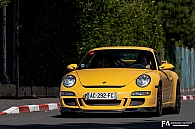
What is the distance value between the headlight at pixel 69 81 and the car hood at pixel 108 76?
134mm

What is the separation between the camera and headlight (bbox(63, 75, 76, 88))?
15.0m

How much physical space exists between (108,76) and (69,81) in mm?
749

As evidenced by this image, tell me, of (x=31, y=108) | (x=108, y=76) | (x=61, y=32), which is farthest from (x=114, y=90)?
(x=61, y=32)

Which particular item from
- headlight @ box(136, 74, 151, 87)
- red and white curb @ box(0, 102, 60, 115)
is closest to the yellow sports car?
headlight @ box(136, 74, 151, 87)

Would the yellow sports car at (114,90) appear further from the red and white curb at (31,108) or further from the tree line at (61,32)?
the tree line at (61,32)

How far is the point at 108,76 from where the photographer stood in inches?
588

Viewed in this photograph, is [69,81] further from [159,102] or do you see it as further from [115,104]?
[159,102]

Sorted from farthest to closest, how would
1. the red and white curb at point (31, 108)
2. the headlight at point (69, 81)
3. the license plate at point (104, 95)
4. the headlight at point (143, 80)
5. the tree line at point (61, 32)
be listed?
1. the tree line at point (61, 32)
2. the red and white curb at point (31, 108)
3. the headlight at point (69, 81)
4. the headlight at point (143, 80)
5. the license plate at point (104, 95)

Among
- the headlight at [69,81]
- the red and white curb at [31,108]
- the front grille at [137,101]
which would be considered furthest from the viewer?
the red and white curb at [31,108]

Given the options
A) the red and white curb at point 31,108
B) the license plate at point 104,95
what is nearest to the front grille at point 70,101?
the license plate at point 104,95

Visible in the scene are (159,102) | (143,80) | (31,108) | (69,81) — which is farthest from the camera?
(31,108)

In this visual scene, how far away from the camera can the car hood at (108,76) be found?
1475 cm

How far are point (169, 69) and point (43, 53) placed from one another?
989cm

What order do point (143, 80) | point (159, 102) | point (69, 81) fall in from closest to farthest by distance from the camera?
point (143, 80) < point (69, 81) < point (159, 102)
